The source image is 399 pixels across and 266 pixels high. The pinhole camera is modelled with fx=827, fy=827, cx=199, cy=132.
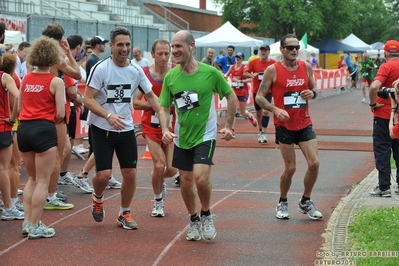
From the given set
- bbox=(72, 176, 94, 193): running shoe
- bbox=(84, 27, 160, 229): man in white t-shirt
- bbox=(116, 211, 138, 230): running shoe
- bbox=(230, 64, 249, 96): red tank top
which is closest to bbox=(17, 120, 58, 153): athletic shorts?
bbox=(84, 27, 160, 229): man in white t-shirt

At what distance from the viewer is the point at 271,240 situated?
319 inches

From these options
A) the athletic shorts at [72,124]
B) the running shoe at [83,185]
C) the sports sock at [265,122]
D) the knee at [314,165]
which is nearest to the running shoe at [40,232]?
the knee at [314,165]

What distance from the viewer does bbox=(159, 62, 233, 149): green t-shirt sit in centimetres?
800

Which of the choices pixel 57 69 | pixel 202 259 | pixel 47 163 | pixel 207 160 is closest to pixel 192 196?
pixel 207 160

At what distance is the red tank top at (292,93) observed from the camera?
30.0 feet

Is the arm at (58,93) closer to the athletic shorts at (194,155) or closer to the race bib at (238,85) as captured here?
the athletic shorts at (194,155)

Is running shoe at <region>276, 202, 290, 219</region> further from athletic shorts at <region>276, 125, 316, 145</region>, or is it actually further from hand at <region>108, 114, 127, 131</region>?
hand at <region>108, 114, 127, 131</region>

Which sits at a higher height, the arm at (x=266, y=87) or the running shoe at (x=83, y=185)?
the arm at (x=266, y=87)

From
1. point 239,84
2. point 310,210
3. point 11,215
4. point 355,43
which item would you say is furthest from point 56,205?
point 355,43

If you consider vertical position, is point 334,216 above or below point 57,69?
below

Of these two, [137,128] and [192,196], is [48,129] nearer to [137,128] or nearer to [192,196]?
[192,196]

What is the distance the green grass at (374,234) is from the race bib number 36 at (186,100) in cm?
198

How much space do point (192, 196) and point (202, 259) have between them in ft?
3.07

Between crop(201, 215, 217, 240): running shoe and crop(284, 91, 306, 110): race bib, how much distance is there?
185cm
